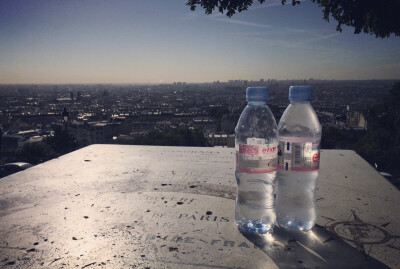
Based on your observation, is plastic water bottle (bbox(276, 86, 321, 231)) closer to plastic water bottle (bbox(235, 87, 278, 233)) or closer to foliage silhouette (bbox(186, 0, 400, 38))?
plastic water bottle (bbox(235, 87, 278, 233))

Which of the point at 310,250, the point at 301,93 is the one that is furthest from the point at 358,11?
the point at 310,250

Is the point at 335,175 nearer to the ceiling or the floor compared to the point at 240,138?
nearer to the floor

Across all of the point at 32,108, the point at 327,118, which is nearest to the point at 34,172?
the point at 327,118

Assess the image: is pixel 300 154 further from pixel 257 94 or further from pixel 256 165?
pixel 257 94

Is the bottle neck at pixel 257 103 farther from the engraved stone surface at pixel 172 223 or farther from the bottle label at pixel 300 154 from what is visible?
the engraved stone surface at pixel 172 223

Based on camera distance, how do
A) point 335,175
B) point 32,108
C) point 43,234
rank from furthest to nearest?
point 32,108 < point 335,175 < point 43,234

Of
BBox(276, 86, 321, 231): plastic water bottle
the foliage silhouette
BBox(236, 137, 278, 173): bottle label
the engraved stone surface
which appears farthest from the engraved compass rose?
the foliage silhouette

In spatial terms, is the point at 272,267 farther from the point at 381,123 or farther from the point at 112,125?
the point at 112,125

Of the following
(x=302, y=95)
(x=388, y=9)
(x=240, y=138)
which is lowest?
(x=240, y=138)
